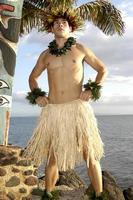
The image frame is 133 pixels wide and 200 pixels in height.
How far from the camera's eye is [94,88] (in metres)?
5.82

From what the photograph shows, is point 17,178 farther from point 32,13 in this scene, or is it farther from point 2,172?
point 32,13

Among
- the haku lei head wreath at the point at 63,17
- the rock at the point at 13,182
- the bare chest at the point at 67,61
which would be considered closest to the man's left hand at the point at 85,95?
the bare chest at the point at 67,61

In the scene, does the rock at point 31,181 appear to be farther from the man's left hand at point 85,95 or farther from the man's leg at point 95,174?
the man's left hand at point 85,95

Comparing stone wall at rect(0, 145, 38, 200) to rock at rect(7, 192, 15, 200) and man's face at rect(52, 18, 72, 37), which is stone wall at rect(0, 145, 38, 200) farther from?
man's face at rect(52, 18, 72, 37)

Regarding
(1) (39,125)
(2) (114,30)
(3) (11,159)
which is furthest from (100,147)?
(2) (114,30)

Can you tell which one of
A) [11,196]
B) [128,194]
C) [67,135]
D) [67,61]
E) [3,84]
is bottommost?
[128,194]

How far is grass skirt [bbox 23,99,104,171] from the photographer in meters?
5.70

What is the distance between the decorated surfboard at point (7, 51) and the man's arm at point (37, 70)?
7.68 ft

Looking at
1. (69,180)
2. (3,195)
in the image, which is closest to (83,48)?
(3,195)

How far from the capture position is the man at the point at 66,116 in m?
5.71

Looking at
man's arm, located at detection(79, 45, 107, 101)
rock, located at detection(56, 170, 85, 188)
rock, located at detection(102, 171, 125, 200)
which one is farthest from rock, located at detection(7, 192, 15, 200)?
rock, located at detection(56, 170, 85, 188)

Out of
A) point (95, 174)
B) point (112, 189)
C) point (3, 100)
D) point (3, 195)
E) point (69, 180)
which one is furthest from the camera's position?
point (69, 180)

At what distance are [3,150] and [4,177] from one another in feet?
1.36

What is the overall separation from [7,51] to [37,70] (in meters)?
2.66
